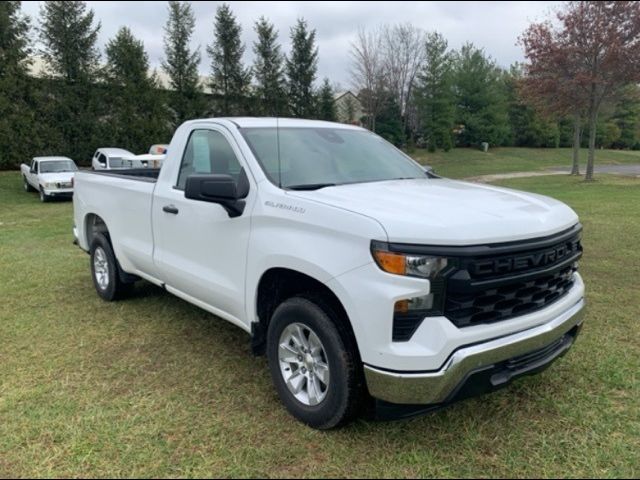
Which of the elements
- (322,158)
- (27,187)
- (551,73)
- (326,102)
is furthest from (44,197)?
(326,102)

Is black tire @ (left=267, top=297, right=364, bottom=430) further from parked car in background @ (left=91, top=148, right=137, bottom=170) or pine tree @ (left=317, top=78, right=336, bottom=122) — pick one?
pine tree @ (left=317, top=78, right=336, bottom=122)

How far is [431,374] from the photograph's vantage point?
101 inches

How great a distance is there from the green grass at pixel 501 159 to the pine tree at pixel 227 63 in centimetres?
1381

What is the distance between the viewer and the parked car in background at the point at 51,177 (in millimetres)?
18094

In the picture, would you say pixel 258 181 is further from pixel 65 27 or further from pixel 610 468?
pixel 65 27

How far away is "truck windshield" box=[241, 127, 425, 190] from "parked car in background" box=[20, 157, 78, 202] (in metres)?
15.2

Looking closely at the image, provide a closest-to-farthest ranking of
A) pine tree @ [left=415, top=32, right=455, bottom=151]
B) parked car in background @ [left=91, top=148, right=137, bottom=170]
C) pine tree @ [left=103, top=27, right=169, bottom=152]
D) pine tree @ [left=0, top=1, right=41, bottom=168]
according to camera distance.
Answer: parked car in background @ [left=91, top=148, right=137, bottom=170], pine tree @ [left=0, top=1, right=41, bottom=168], pine tree @ [left=103, top=27, right=169, bottom=152], pine tree @ [left=415, top=32, right=455, bottom=151]

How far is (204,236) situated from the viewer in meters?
3.86

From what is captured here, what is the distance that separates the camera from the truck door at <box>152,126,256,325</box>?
141 inches

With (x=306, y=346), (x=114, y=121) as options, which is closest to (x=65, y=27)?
(x=114, y=121)

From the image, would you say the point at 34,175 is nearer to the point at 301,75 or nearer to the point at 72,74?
the point at 72,74

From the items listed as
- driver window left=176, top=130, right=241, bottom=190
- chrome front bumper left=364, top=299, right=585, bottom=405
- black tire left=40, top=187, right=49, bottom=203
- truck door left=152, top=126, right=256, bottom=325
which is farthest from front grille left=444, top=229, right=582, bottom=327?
black tire left=40, top=187, right=49, bottom=203

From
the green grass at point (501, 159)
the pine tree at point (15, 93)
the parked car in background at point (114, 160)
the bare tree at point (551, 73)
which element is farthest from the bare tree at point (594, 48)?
the pine tree at point (15, 93)

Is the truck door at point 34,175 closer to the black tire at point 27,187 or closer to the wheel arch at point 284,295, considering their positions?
the black tire at point 27,187
